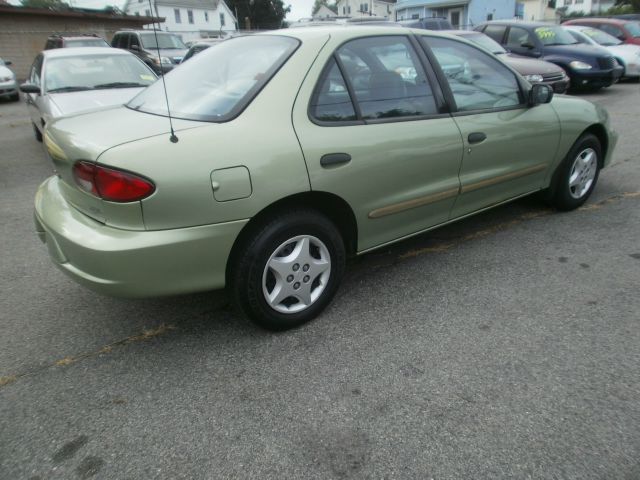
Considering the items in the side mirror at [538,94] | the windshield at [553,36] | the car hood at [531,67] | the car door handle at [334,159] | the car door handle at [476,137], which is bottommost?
the car hood at [531,67]

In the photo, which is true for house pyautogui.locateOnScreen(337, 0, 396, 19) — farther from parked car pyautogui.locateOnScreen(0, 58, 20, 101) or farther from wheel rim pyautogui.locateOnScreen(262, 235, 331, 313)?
wheel rim pyautogui.locateOnScreen(262, 235, 331, 313)

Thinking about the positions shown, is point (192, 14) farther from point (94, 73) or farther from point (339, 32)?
point (339, 32)

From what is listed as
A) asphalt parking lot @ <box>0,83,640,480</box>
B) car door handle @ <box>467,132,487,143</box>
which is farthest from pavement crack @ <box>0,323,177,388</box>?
car door handle @ <box>467,132,487,143</box>

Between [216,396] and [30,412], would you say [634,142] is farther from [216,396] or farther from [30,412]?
[30,412]

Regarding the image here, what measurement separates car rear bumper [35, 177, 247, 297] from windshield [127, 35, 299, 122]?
2.10 feet

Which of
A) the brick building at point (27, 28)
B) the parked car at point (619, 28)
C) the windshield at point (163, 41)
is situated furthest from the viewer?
the brick building at point (27, 28)

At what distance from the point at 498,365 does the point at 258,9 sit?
2686 inches

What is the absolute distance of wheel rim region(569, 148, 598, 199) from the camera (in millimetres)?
4227

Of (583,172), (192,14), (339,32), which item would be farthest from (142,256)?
(192,14)

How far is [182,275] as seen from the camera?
2.32m

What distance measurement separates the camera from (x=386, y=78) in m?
2.96

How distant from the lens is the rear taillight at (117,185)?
215 centimetres

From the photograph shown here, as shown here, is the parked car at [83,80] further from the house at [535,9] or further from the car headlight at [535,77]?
the house at [535,9]

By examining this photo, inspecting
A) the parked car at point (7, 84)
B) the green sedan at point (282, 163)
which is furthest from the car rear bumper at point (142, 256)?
the parked car at point (7, 84)
